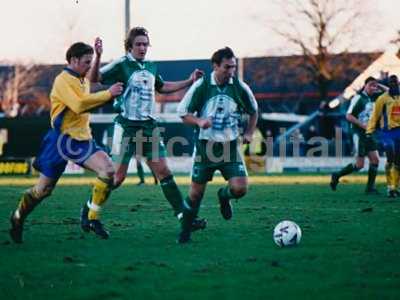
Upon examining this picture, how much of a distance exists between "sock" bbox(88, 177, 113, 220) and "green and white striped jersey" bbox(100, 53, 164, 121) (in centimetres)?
92

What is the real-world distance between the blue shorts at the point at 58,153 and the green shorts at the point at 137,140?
789 mm

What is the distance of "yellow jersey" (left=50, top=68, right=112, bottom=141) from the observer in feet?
29.8

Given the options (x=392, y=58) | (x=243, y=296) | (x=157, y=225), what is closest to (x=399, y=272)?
(x=243, y=296)

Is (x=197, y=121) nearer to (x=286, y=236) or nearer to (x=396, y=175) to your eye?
(x=286, y=236)

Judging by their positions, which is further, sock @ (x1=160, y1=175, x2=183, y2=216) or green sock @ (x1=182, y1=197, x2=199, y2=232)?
sock @ (x1=160, y1=175, x2=183, y2=216)

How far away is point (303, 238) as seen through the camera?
9289 millimetres

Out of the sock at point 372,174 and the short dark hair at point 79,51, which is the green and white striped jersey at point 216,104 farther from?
the sock at point 372,174

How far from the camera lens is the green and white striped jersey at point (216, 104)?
9438mm

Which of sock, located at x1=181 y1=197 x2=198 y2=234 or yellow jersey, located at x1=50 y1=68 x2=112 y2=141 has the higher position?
yellow jersey, located at x1=50 y1=68 x2=112 y2=141

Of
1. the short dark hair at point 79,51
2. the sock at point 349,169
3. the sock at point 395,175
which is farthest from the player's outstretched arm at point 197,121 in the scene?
the sock at point 349,169

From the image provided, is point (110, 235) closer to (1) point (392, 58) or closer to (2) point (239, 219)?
(2) point (239, 219)

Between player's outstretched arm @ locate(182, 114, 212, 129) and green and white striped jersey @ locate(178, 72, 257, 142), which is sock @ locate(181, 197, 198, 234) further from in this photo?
player's outstretched arm @ locate(182, 114, 212, 129)

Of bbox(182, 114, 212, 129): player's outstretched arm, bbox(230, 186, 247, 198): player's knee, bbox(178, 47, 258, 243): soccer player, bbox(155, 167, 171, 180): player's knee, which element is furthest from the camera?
bbox(155, 167, 171, 180): player's knee

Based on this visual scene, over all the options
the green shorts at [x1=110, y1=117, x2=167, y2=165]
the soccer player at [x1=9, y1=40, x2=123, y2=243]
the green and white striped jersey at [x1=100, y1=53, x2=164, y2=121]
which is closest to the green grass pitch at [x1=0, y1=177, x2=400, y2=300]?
the soccer player at [x1=9, y1=40, x2=123, y2=243]
